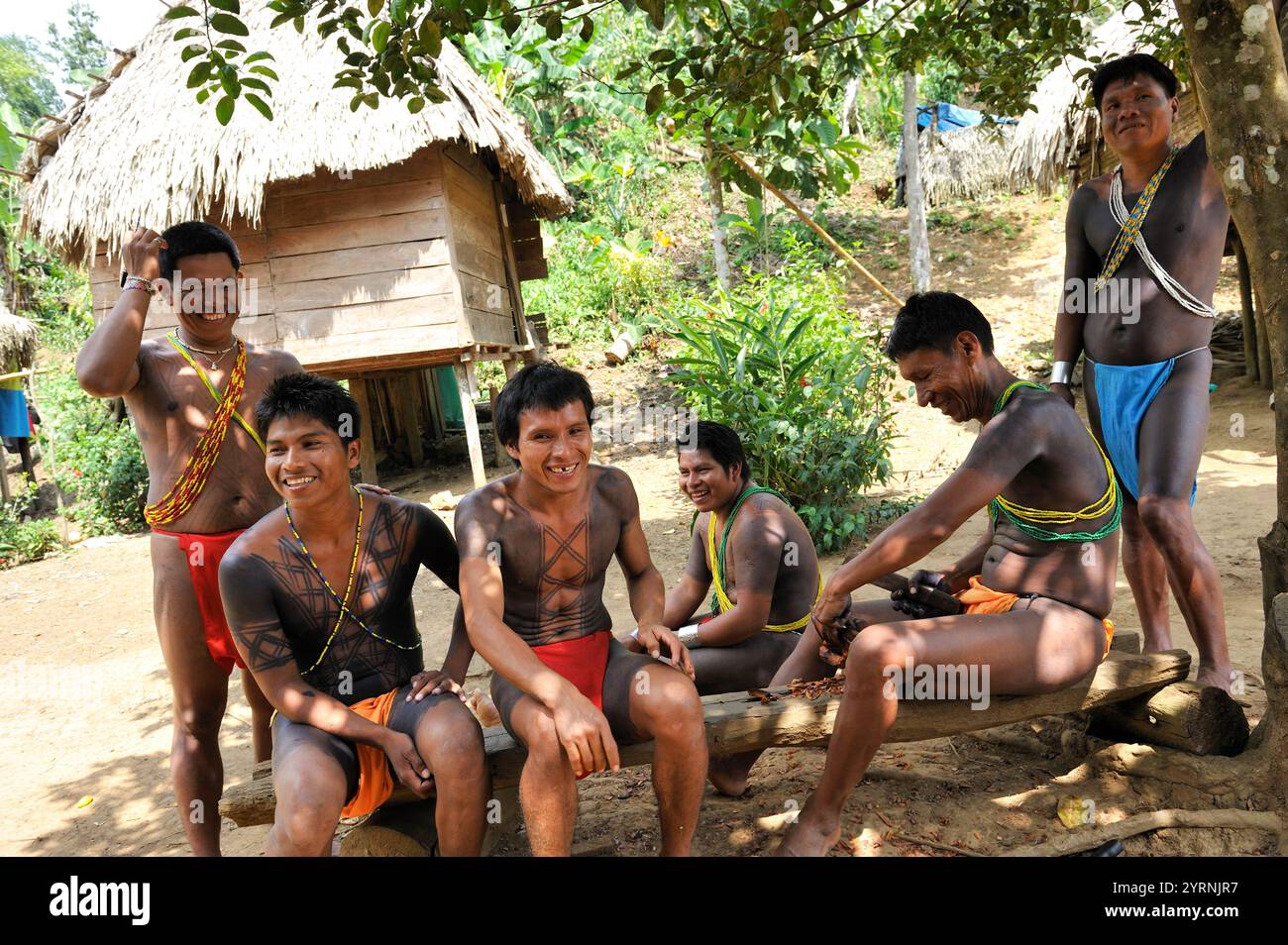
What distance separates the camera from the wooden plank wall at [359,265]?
334 inches

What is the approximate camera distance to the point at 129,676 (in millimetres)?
5766

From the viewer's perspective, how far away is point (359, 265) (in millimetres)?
8539

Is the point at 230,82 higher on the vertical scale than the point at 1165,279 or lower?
higher

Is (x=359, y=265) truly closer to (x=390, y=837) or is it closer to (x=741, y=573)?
(x=741, y=573)

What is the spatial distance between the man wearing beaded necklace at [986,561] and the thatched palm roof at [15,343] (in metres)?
12.1

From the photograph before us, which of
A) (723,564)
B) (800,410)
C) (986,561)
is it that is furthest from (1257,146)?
(800,410)

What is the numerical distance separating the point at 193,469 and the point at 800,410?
432 cm

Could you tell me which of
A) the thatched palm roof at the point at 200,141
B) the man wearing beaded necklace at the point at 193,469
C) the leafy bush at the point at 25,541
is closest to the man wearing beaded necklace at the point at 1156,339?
the man wearing beaded necklace at the point at 193,469

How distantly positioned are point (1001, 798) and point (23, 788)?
430 cm

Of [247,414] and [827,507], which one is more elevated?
[247,414]

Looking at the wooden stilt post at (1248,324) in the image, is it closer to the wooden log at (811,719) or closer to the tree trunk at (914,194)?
the tree trunk at (914,194)

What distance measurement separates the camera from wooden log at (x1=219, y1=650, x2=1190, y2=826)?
2531mm
